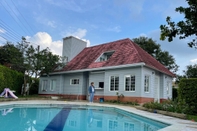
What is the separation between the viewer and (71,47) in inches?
894

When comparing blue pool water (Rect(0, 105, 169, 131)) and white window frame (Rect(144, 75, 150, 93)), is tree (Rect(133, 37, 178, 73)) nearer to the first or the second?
white window frame (Rect(144, 75, 150, 93))

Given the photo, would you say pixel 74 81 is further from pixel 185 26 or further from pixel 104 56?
pixel 185 26

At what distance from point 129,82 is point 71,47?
10639 millimetres

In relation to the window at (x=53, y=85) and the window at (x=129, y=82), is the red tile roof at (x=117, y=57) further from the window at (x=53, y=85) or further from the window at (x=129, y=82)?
the window at (x=53, y=85)

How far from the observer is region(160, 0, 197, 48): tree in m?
2.85

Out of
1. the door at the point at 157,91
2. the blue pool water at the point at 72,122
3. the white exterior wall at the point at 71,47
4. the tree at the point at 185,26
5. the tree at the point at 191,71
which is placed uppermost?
the white exterior wall at the point at 71,47

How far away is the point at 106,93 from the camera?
16156 mm

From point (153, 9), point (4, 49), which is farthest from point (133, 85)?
point (4, 49)

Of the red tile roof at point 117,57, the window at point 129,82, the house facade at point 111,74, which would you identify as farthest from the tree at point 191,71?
the window at point 129,82

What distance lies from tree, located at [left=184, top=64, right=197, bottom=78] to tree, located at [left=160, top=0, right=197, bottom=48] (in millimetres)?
29699

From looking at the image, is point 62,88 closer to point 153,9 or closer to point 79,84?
point 79,84

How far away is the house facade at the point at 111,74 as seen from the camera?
47.7 ft

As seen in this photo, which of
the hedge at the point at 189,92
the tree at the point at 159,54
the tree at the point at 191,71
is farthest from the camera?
the tree at the point at 191,71

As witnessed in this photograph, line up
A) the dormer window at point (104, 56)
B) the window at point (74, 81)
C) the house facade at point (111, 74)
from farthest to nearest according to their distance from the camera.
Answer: the window at point (74, 81), the dormer window at point (104, 56), the house facade at point (111, 74)
